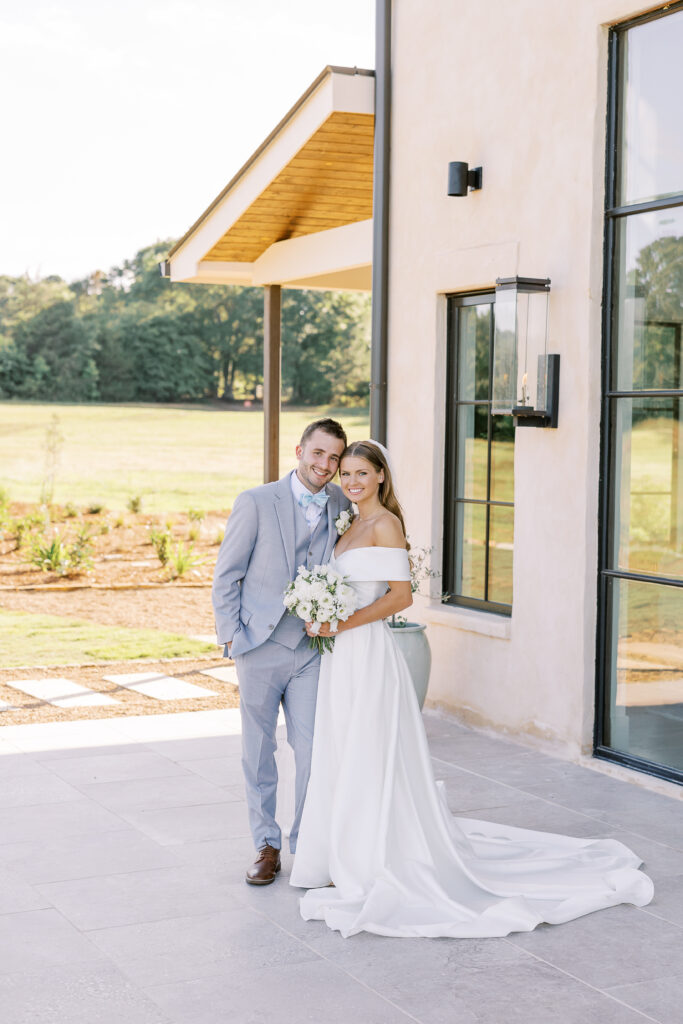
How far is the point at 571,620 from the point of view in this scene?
6.32 meters

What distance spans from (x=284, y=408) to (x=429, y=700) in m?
24.8

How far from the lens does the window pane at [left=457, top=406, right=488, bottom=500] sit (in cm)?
731

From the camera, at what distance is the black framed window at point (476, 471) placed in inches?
281

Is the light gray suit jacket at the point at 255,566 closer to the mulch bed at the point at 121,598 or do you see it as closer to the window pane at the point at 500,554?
the window pane at the point at 500,554

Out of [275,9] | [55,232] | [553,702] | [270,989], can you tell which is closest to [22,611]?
[553,702]

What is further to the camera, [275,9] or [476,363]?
[275,9]

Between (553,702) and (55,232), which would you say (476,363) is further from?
(55,232)

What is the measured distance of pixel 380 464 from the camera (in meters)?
4.66

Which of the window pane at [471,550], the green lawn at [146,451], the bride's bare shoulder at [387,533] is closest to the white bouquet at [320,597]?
the bride's bare shoulder at [387,533]

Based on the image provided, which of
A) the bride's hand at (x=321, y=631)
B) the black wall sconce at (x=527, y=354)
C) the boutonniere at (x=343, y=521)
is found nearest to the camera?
the bride's hand at (x=321, y=631)

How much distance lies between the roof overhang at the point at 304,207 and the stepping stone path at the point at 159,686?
3258 mm

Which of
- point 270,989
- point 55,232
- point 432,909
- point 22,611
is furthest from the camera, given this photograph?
point 55,232

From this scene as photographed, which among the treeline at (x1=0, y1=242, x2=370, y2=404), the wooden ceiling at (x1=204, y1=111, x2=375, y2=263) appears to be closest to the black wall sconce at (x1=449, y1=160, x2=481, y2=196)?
the wooden ceiling at (x1=204, y1=111, x2=375, y2=263)

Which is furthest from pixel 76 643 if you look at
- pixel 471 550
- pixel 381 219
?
pixel 381 219
